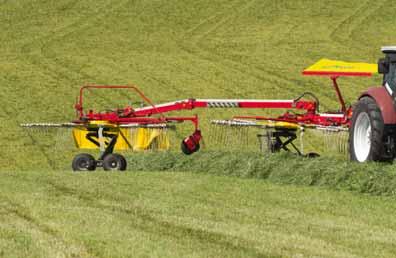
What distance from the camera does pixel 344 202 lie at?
10.0 m

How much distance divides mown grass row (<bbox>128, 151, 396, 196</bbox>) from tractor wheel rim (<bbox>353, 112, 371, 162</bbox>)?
0.35 metres

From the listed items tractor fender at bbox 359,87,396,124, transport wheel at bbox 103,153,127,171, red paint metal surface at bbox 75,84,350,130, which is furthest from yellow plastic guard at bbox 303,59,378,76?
transport wheel at bbox 103,153,127,171

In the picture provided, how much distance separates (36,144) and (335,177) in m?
9.05

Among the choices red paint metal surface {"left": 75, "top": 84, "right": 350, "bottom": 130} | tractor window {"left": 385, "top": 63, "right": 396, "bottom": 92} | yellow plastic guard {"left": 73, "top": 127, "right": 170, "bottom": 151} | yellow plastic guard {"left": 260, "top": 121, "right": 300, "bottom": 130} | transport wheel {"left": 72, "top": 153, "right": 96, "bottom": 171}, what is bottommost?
transport wheel {"left": 72, "top": 153, "right": 96, "bottom": 171}

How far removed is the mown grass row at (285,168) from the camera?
10.8m

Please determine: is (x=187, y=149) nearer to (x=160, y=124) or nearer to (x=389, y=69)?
(x=160, y=124)

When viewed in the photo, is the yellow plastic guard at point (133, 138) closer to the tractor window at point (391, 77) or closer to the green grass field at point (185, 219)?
the green grass field at point (185, 219)

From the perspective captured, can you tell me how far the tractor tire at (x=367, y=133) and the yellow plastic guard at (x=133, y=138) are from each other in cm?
311

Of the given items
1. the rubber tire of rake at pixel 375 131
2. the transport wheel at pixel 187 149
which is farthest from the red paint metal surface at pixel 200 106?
the rubber tire of rake at pixel 375 131

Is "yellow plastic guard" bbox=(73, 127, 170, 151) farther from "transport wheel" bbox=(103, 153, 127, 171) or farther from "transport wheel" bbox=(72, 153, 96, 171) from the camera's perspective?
"transport wheel" bbox=(103, 153, 127, 171)

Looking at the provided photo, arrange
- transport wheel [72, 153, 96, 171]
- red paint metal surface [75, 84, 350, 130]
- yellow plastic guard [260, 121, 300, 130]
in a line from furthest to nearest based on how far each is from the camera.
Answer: transport wheel [72, 153, 96, 171]
red paint metal surface [75, 84, 350, 130]
yellow plastic guard [260, 121, 300, 130]

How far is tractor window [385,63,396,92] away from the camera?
1223 centimetres

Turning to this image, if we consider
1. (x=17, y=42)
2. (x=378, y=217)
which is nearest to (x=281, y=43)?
(x=17, y=42)

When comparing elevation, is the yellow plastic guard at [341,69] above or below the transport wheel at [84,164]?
above
